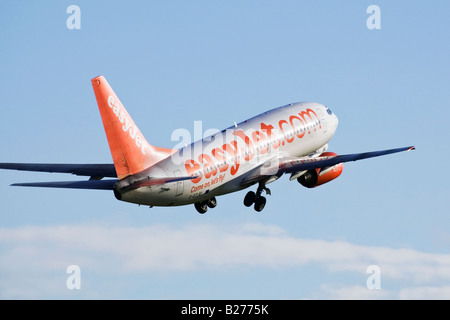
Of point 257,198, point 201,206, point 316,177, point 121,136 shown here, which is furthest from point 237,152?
point 121,136

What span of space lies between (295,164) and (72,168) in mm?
15577

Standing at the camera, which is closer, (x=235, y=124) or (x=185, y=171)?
(x=185, y=171)

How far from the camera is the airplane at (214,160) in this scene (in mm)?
59750

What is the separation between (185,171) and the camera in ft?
208

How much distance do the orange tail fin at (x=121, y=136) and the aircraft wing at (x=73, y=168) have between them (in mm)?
8186

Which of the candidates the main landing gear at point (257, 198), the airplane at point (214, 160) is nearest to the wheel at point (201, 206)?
the airplane at point (214, 160)

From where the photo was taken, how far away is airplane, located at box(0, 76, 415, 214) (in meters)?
59.8

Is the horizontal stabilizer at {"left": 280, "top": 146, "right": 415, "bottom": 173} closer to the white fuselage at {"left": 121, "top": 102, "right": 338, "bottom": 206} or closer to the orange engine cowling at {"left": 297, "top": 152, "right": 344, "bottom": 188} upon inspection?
the white fuselage at {"left": 121, "top": 102, "right": 338, "bottom": 206}

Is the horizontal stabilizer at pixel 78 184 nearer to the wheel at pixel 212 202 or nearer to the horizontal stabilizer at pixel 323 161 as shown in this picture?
the wheel at pixel 212 202

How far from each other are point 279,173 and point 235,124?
5020 mm

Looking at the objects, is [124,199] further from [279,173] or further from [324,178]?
[324,178]

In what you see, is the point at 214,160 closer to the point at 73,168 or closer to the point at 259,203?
the point at 259,203

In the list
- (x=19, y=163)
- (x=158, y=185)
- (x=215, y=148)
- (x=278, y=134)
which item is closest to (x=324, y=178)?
(x=278, y=134)

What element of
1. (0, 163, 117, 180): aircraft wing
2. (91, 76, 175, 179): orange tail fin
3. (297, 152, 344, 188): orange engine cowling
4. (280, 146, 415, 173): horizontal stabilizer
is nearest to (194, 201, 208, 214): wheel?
(280, 146, 415, 173): horizontal stabilizer
